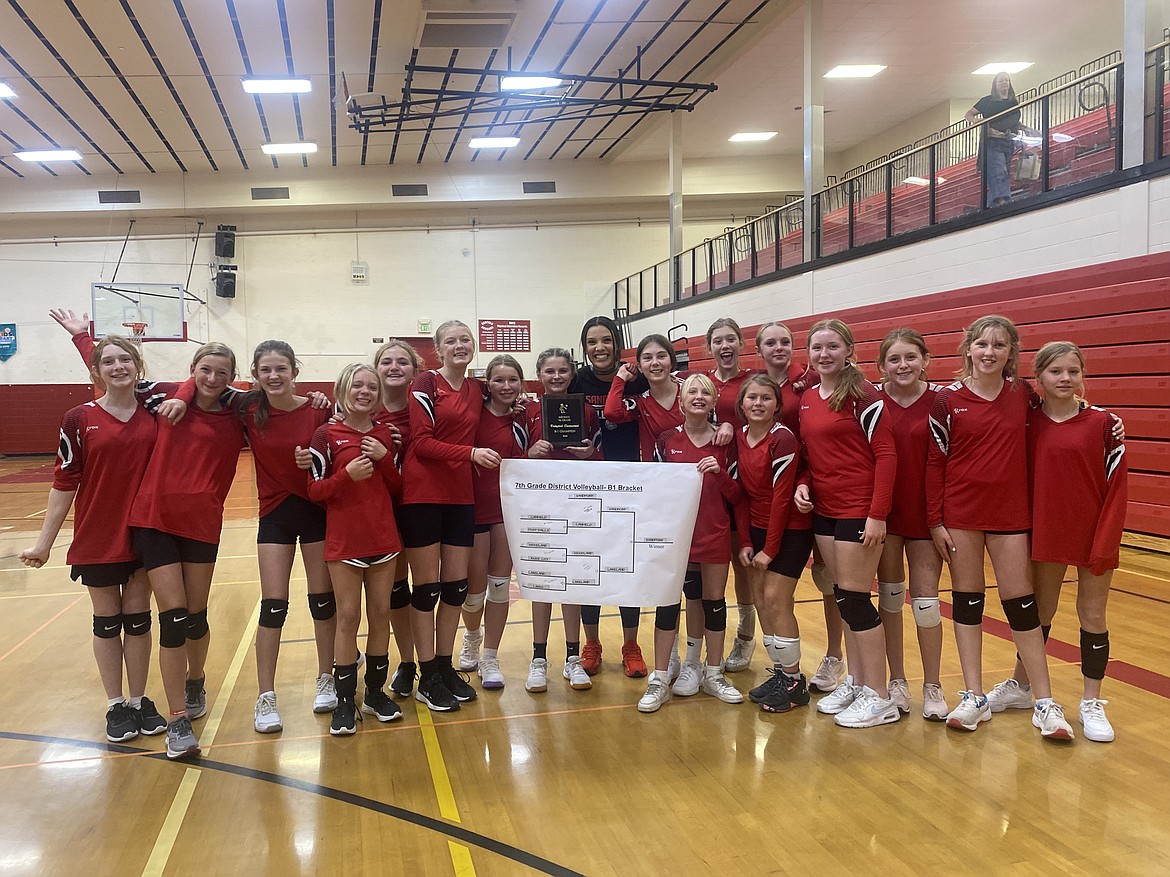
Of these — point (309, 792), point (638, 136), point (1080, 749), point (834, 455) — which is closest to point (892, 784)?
point (1080, 749)

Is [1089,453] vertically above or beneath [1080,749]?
above

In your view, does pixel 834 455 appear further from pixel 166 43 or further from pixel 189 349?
pixel 189 349

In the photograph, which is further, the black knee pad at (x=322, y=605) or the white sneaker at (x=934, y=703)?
the black knee pad at (x=322, y=605)

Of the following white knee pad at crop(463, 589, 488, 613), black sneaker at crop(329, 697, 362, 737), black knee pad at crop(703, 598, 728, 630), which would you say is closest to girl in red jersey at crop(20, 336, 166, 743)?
black sneaker at crop(329, 697, 362, 737)

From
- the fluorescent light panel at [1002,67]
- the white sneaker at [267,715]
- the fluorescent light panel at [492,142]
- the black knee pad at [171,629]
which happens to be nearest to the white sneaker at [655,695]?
the white sneaker at [267,715]

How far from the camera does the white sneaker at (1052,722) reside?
2977 millimetres

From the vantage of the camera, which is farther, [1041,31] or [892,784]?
[1041,31]

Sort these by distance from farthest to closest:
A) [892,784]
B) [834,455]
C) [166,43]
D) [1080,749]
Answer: [166,43] → [834,455] → [1080,749] → [892,784]

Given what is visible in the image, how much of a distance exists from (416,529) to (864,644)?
198 centimetres

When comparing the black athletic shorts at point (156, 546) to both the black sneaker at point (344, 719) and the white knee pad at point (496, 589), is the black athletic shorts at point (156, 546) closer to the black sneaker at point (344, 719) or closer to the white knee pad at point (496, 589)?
the black sneaker at point (344, 719)

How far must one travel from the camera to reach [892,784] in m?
2.73

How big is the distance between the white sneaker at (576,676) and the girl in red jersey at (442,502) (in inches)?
19.2

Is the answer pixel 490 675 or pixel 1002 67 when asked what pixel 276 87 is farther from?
pixel 490 675

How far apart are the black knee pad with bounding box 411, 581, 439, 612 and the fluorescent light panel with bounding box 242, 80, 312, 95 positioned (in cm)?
1224
